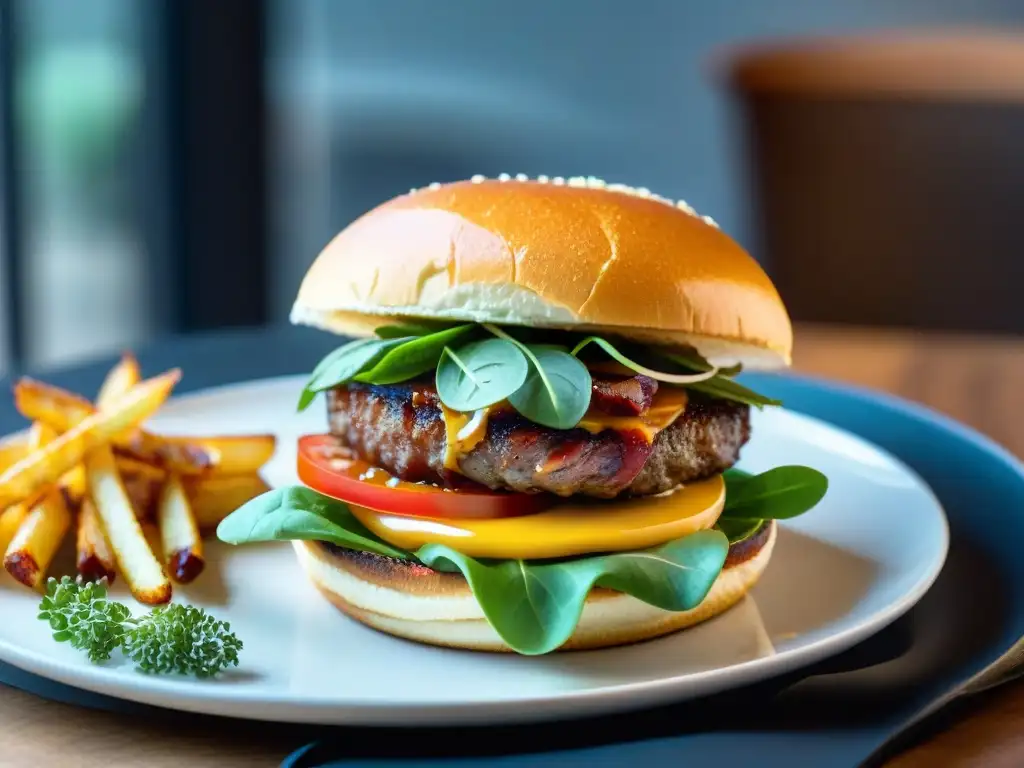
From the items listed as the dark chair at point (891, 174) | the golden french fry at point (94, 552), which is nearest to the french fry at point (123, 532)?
the golden french fry at point (94, 552)

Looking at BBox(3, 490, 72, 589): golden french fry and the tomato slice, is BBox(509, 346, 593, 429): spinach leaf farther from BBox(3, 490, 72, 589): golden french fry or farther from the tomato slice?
BBox(3, 490, 72, 589): golden french fry

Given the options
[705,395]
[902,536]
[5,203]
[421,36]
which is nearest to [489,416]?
[705,395]

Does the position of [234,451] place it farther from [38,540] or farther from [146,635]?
[146,635]

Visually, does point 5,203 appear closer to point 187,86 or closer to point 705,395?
point 187,86

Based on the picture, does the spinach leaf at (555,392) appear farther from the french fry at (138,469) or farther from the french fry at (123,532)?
the french fry at (138,469)

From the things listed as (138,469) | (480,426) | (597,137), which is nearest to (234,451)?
(138,469)

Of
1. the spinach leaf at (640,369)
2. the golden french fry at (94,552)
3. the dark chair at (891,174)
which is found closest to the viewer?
the spinach leaf at (640,369)
